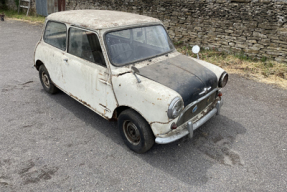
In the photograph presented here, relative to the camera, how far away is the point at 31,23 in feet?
44.8

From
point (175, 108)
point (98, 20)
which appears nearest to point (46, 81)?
point (98, 20)

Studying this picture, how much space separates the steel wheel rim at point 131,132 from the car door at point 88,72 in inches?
12.7

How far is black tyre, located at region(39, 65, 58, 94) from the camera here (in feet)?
16.0

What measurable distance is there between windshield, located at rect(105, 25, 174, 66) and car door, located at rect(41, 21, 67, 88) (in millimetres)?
1167

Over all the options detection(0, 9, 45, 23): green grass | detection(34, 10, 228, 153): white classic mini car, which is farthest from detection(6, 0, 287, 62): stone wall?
detection(0, 9, 45, 23): green grass

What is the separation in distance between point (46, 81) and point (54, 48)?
1.00m

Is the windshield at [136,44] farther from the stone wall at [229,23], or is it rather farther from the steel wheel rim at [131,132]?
the stone wall at [229,23]

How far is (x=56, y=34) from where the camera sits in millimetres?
4375

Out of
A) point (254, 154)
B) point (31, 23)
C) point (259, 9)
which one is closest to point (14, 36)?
point (31, 23)

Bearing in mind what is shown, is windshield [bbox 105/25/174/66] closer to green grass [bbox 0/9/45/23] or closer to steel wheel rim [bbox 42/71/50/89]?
steel wheel rim [bbox 42/71/50/89]

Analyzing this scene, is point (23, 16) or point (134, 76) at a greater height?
point (23, 16)

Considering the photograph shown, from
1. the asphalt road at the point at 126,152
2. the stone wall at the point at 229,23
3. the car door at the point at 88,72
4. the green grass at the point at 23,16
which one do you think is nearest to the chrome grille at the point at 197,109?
the asphalt road at the point at 126,152

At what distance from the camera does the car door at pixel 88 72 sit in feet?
11.4

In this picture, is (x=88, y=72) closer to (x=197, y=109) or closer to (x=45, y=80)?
(x=197, y=109)
